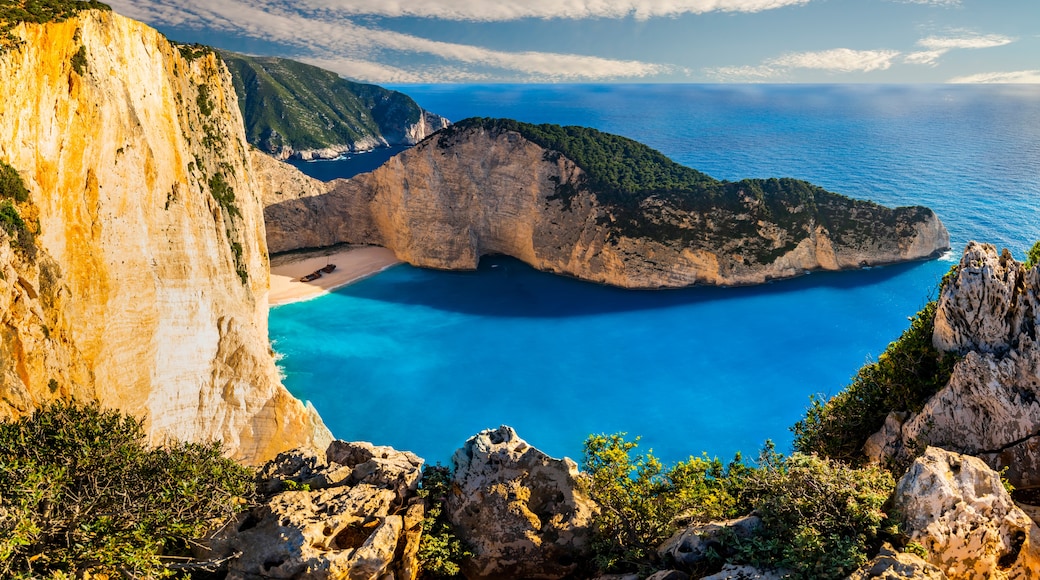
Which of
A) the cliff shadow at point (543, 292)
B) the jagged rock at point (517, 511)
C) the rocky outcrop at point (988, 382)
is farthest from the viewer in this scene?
the cliff shadow at point (543, 292)

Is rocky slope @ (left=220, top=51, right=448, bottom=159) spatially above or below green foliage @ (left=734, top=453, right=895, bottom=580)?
above

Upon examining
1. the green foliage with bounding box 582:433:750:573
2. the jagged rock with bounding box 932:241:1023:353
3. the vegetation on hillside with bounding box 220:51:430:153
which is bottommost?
the green foliage with bounding box 582:433:750:573

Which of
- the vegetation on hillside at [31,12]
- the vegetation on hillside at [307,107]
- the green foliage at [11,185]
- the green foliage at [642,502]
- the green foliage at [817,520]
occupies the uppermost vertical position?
the vegetation on hillside at [307,107]

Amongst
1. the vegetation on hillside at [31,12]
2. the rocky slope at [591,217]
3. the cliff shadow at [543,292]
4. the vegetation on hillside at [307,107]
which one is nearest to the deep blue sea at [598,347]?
the cliff shadow at [543,292]

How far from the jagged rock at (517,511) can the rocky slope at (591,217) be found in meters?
37.0

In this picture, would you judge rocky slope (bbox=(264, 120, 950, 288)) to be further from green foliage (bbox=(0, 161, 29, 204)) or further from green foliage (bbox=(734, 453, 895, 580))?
green foliage (bbox=(0, 161, 29, 204))

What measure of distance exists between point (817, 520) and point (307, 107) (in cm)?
15515

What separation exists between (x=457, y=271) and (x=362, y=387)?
70.8 ft

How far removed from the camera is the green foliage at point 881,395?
46.6ft

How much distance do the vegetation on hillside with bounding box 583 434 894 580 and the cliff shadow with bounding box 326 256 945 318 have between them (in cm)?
3093

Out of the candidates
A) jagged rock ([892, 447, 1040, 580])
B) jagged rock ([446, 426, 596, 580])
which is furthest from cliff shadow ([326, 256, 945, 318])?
jagged rock ([892, 447, 1040, 580])

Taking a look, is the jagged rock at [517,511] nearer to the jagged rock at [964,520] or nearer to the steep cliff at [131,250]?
the jagged rock at [964,520]

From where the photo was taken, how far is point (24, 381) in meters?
13.2

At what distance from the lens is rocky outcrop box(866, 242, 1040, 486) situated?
493 inches
